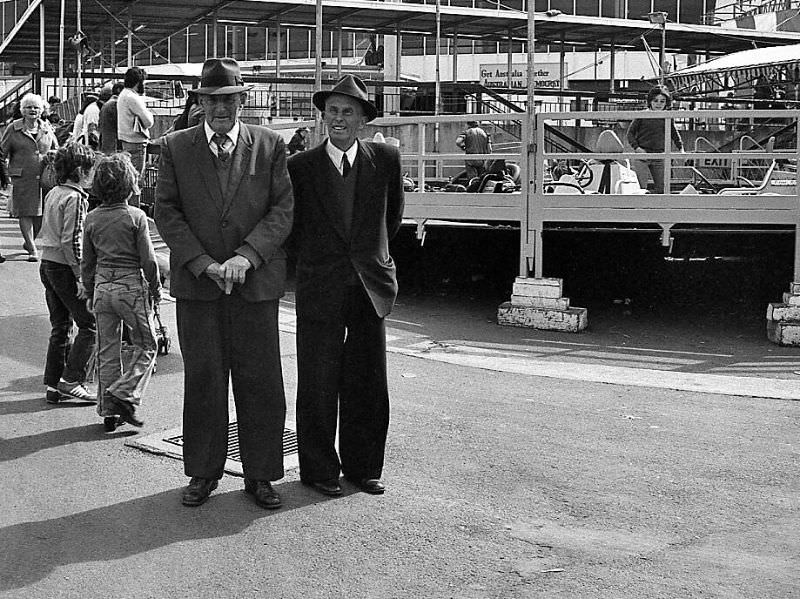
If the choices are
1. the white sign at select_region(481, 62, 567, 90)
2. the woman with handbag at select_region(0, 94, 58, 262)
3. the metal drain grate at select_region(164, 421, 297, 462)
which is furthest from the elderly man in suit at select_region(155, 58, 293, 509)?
the white sign at select_region(481, 62, 567, 90)

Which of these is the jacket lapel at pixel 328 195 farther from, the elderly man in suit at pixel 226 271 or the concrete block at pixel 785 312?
the concrete block at pixel 785 312

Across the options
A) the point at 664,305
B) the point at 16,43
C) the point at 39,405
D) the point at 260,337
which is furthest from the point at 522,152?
the point at 16,43

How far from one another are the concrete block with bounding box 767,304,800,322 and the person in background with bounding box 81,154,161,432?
22.9ft

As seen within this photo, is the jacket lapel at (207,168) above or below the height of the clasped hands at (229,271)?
above

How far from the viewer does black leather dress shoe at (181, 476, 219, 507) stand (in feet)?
18.6

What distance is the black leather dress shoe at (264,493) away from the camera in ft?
18.6

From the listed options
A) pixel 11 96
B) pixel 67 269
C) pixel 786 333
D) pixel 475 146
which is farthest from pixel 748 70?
pixel 11 96

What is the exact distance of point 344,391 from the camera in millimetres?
6098

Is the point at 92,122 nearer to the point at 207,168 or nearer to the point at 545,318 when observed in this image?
the point at 545,318

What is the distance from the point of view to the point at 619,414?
314 inches

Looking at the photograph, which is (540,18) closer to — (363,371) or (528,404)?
(528,404)

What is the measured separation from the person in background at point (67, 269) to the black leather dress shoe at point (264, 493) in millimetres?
2430

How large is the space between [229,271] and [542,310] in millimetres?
7184

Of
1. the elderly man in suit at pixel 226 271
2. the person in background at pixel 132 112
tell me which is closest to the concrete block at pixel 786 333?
the person in background at pixel 132 112
